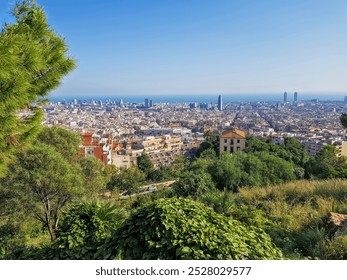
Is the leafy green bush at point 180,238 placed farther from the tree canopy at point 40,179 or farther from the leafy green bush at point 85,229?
the tree canopy at point 40,179

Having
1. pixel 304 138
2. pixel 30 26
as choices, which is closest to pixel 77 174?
pixel 30 26

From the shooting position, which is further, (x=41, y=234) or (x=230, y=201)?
(x=41, y=234)

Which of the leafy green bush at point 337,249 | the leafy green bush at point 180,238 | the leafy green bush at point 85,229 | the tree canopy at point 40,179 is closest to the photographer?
the leafy green bush at point 180,238

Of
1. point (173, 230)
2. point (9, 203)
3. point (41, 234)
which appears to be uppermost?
point (173, 230)

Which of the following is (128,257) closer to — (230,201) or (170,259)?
(170,259)

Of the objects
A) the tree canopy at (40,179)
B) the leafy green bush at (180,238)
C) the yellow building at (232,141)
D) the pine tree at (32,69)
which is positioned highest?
the pine tree at (32,69)

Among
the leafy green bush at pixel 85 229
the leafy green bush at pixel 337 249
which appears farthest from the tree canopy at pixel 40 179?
the leafy green bush at pixel 337 249

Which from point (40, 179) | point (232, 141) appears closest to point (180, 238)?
point (40, 179)
